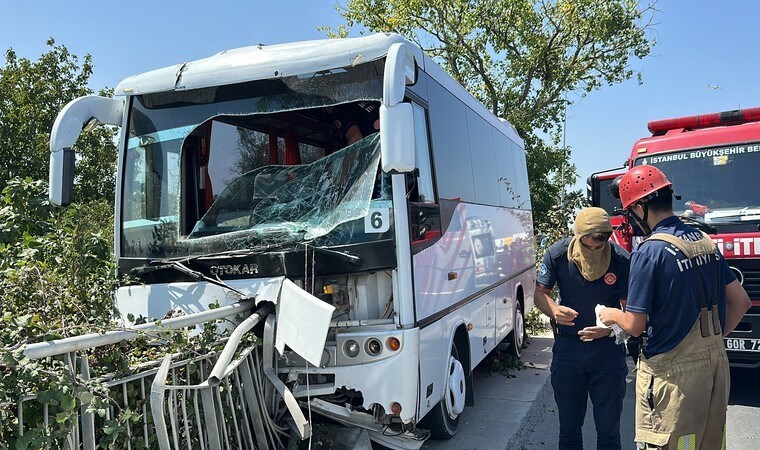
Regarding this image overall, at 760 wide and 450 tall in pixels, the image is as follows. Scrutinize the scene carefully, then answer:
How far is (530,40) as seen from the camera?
1747 cm

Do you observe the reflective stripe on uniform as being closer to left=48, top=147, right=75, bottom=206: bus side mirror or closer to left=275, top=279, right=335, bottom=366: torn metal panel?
left=275, top=279, right=335, bottom=366: torn metal panel

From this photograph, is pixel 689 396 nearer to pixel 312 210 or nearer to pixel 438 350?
pixel 438 350

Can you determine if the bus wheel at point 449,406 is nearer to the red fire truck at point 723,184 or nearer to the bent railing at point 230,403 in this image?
the bent railing at point 230,403

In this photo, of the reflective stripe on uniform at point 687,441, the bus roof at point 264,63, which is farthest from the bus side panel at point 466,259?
the reflective stripe on uniform at point 687,441

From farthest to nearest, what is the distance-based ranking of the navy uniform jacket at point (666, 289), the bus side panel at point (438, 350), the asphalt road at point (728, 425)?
the asphalt road at point (728, 425)
the bus side panel at point (438, 350)
the navy uniform jacket at point (666, 289)

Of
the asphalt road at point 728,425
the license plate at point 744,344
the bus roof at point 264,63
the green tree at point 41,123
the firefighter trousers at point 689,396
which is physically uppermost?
the green tree at point 41,123

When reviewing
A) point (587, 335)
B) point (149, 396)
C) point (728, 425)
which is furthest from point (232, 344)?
point (728, 425)

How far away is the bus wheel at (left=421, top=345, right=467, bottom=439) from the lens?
16.1 feet

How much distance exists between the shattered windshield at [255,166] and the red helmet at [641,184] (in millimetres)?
1547

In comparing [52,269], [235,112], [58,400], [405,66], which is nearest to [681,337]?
[405,66]

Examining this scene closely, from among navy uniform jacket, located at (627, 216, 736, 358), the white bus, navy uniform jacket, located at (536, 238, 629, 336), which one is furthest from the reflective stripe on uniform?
the white bus

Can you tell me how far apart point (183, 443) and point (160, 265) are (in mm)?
1529

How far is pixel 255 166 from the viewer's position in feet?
15.4

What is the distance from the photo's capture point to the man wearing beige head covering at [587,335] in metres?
3.76
